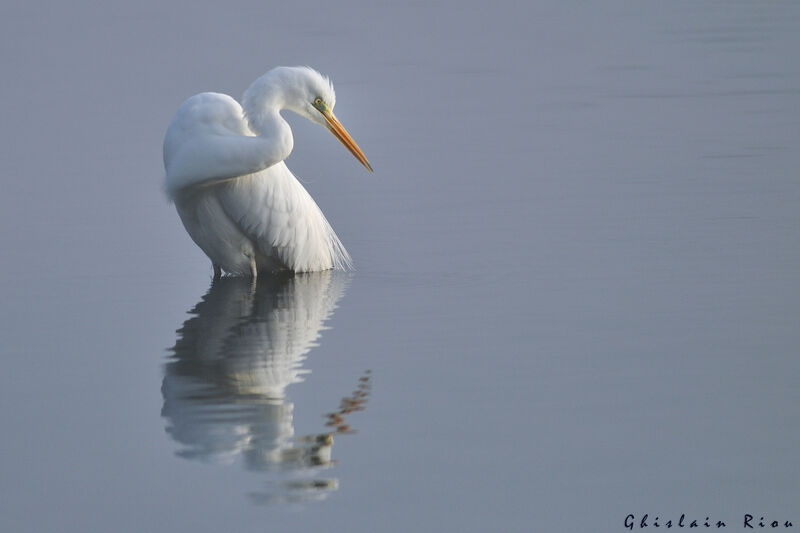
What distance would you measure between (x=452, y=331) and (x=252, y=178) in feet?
7.49

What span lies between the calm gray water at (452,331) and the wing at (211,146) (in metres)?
0.79

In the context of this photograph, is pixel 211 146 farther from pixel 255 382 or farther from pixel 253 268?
pixel 255 382

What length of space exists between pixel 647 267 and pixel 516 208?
78.6 inches

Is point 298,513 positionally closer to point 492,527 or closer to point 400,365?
point 492,527

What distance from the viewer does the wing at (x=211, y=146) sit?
9.07 metres

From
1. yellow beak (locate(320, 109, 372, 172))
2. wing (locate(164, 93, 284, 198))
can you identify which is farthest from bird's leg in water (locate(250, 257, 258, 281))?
yellow beak (locate(320, 109, 372, 172))

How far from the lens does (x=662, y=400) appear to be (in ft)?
21.5

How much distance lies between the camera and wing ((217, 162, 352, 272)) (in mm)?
9633

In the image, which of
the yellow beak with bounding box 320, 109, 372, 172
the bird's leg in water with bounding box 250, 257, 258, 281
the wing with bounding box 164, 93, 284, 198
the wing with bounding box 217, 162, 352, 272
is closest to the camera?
the wing with bounding box 164, 93, 284, 198

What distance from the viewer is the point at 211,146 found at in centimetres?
906

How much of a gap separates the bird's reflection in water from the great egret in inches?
11.7

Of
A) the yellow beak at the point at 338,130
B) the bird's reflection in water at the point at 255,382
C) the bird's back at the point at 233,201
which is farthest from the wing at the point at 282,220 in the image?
the yellow beak at the point at 338,130

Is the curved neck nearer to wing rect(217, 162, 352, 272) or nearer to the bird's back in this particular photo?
the bird's back

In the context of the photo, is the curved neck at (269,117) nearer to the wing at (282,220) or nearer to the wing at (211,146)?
the wing at (211,146)
